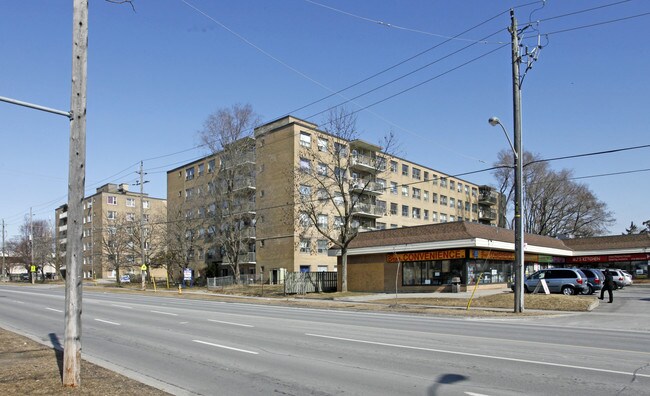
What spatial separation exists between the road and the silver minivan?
1338cm

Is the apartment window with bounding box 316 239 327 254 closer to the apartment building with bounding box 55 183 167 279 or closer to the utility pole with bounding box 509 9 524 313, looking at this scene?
the apartment building with bounding box 55 183 167 279

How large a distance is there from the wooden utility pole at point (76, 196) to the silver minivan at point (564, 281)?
28.5 m

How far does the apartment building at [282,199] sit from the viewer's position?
57.4m

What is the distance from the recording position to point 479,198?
9788cm

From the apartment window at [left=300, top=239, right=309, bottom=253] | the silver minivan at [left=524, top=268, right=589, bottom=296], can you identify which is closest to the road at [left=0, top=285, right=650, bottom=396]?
the silver minivan at [left=524, top=268, right=589, bottom=296]

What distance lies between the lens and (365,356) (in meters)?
10.4

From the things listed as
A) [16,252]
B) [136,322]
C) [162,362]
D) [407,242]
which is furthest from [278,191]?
[16,252]

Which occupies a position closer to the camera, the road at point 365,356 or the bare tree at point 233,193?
the road at point 365,356

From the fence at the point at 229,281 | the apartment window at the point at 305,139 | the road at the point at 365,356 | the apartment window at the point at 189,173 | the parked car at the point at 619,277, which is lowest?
the fence at the point at 229,281

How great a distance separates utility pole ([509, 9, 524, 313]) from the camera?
22.5 metres

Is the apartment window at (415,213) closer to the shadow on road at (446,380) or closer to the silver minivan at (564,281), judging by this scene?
the silver minivan at (564,281)

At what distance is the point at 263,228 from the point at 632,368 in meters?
54.6

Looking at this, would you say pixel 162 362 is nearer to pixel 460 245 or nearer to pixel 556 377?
pixel 556 377

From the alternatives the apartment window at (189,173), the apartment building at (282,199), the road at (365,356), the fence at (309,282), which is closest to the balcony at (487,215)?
the apartment building at (282,199)
